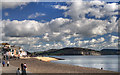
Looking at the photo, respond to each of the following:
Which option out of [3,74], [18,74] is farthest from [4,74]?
[18,74]

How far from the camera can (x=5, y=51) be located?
395ft

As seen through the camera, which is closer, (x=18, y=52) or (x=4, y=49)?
(x=4, y=49)

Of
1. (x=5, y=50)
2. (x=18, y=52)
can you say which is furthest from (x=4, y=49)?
(x=18, y=52)

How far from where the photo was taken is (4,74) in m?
27.8

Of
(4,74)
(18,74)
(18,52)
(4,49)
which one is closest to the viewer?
(18,74)

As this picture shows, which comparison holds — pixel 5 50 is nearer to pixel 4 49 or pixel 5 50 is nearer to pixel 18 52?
pixel 4 49

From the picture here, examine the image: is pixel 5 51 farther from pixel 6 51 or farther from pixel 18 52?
pixel 18 52

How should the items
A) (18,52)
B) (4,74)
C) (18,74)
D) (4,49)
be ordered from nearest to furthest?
(18,74), (4,74), (4,49), (18,52)

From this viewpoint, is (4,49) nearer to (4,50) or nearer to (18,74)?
(4,50)

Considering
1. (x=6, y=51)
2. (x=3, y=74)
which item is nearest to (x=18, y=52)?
(x=6, y=51)

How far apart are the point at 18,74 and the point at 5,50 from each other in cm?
10304

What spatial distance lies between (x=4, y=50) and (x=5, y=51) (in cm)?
122

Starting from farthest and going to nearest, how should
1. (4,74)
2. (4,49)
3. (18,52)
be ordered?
(18,52), (4,49), (4,74)

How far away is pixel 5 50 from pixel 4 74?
320 feet
